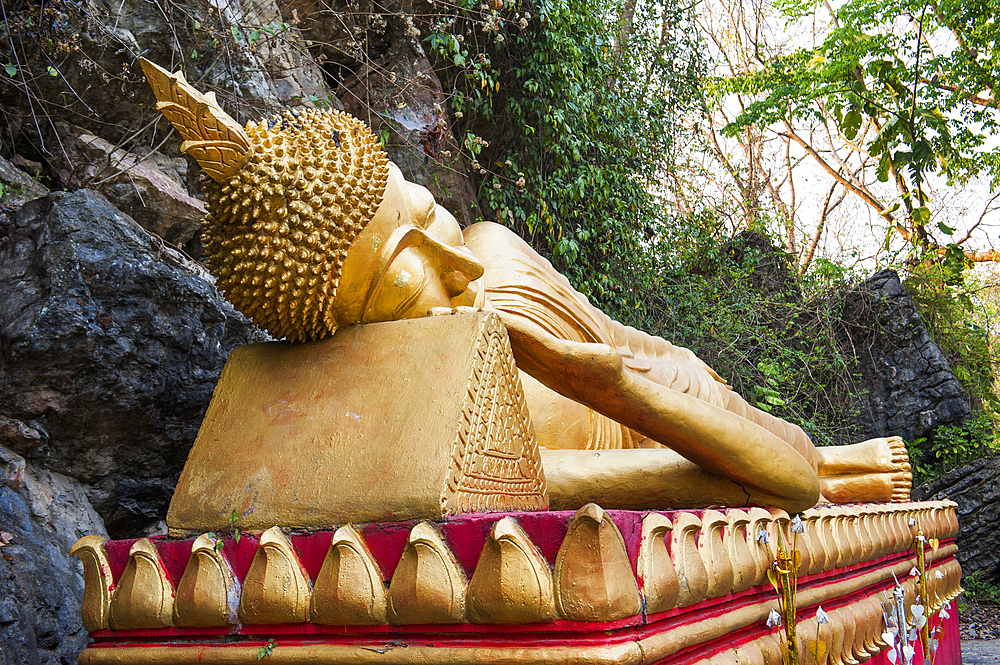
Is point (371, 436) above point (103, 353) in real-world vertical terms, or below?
below

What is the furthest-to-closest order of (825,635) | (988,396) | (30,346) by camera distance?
(988,396) → (30,346) → (825,635)

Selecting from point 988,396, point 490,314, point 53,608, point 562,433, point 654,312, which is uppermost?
point 654,312

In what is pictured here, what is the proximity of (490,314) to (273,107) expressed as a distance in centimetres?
189

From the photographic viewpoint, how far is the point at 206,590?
108cm

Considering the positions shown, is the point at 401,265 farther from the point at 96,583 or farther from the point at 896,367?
the point at 896,367

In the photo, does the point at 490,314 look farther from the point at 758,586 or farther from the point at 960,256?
the point at 960,256

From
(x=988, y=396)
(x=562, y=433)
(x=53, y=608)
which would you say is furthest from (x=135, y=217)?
(x=988, y=396)

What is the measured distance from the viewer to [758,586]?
49.8 inches

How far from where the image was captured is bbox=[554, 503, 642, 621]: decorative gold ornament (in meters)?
0.87

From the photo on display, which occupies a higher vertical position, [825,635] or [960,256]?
[960,256]

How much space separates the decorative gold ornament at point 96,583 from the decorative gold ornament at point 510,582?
0.64 meters

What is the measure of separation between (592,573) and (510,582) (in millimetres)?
99

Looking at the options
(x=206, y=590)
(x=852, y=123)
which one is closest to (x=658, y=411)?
(x=206, y=590)

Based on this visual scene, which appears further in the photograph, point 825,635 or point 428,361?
point 825,635
